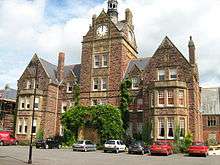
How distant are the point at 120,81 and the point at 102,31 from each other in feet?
30.4

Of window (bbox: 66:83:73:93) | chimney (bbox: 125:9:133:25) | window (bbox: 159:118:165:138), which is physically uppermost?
chimney (bbox: 125:9:133:25)

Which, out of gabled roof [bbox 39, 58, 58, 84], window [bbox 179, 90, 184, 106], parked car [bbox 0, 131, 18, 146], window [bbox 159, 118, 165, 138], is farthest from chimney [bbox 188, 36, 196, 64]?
parked car [bbox 0, 131, 18, 146]

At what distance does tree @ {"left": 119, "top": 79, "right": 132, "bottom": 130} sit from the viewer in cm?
4472

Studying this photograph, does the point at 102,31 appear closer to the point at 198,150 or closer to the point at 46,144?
the point at 46,144

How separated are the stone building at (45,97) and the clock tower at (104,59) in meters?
3.50

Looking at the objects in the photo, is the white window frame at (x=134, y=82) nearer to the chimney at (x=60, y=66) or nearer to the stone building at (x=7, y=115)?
the chimney at (x=60, y=66)

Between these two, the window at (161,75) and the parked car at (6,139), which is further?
the parked car at (6,139)

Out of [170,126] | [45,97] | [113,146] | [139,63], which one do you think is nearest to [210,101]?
[139,63]

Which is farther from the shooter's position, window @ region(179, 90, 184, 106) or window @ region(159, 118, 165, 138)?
window @ region(179, 90, 184, 106)

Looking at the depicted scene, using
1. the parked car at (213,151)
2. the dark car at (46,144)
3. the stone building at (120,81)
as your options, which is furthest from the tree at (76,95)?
the parked car at (213,151)

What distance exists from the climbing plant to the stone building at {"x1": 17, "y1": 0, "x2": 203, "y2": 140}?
309 cm

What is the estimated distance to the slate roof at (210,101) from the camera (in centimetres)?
5703

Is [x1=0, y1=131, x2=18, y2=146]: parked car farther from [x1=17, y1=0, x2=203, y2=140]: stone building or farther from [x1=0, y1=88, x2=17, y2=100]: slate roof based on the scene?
[x1=0, y1=88, x2=17, y2=100]: slate roof

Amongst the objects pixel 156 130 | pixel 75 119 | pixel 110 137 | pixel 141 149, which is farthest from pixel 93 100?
pixel 141 149
